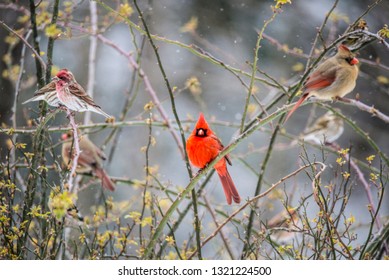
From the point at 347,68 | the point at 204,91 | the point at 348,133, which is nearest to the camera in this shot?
the point at 347,68

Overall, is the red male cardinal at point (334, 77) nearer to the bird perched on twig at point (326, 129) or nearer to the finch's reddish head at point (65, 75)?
the bird perched on twig at point (326, 129)

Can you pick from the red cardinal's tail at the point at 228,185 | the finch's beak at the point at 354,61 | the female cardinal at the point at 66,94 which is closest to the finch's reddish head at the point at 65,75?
the female cardinal at the point at 66,94

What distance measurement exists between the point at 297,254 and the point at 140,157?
1.39 m

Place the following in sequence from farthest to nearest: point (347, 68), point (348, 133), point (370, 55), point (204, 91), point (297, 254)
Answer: point (204, 91)
point (348, 133)
point (370, 55)
point (347, 68)
point (297, 254)

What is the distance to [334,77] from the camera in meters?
2.41

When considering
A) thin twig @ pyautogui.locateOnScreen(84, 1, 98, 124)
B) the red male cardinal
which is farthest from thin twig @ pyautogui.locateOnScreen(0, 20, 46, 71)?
the red male cardinal

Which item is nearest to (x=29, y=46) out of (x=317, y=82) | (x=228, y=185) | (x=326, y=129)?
(x=228, y=185)

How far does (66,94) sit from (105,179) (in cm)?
49

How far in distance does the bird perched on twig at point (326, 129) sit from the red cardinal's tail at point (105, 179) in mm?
939

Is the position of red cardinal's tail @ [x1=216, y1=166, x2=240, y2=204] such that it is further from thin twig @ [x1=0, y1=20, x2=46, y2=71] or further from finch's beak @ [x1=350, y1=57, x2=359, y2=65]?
thin twig @ [x1=0, y1=20, x2=46, y2=71]

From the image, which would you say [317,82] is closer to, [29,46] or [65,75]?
[65,75]

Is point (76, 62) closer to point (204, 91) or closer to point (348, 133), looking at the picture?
point (204, 91)
